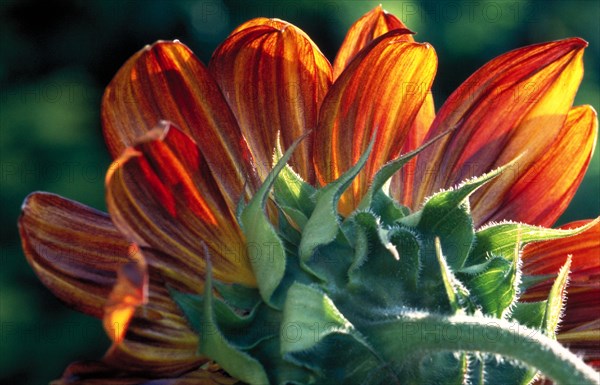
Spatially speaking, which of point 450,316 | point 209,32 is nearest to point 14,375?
point 209,32

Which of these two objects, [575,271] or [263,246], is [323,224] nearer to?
[263,246]

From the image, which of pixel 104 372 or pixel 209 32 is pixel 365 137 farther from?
pixel 209 32

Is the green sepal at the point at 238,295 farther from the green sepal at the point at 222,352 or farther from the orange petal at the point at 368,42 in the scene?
the orange petal at the point at 368,42

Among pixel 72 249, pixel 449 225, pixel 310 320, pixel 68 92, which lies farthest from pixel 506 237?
pixel 68 92

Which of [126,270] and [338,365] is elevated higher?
[126,270]

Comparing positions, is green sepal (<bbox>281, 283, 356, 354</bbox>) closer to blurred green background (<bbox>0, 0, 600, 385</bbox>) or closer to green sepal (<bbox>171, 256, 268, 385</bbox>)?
green sepal (<bbox>171, 256, 268, 385</bbox>)
